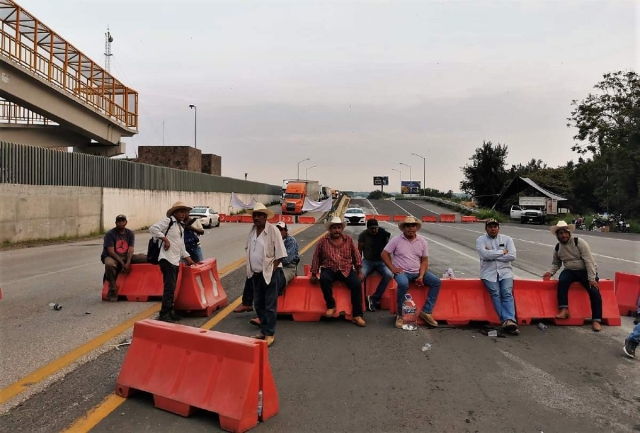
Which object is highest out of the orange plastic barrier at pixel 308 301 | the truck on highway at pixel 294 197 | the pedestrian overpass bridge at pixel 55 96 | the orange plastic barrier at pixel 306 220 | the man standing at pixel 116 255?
the pedestrian overpass bridge at pixel 55 96

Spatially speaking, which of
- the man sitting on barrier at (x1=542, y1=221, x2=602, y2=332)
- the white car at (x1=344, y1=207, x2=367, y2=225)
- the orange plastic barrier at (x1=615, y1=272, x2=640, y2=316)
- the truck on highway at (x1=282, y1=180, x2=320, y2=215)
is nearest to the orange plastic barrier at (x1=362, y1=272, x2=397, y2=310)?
the man sitting on barrier at (x1=542, y1=221, x2=602, y2=332)

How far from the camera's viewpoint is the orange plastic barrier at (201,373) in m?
3.73

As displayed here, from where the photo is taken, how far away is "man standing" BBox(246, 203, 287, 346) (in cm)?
588

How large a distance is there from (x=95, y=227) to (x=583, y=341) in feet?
81.0

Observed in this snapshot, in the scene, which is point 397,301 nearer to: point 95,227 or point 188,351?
point 188,351

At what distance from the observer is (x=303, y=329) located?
672cm

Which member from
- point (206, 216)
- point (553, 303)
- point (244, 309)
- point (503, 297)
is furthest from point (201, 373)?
point (206, 216)

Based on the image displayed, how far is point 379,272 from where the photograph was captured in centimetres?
788

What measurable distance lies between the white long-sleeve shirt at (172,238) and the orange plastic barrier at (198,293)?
0.33 m

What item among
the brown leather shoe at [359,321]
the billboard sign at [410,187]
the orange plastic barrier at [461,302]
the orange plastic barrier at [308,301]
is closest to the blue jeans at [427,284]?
the orange plastic barrier at [461,302]

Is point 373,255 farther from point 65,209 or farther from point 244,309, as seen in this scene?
point 65,209

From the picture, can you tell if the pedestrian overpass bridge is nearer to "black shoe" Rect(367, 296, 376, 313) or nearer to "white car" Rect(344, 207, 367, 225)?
"white car" Rect(344, 207, 367, 225)

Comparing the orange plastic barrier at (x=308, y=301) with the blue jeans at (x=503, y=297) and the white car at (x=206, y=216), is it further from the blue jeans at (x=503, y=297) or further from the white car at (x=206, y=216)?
the white car at (x=206, y=216)

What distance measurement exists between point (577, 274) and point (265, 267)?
15.1 feet
